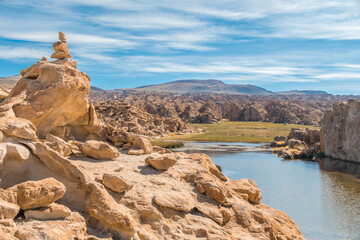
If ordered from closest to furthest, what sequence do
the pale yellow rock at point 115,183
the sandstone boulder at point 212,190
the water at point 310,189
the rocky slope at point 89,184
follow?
1. the rocky slope at point 89,184
2. the pale yellow rock at point 115,183
3. the sandstone boulder at point 212,190
4. the water at point 310,189

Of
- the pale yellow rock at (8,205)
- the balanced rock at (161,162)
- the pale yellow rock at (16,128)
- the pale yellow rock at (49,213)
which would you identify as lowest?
the pale yellow rock at (49,213)

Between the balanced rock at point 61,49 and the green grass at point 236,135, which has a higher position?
the balanced rock at point 61,49

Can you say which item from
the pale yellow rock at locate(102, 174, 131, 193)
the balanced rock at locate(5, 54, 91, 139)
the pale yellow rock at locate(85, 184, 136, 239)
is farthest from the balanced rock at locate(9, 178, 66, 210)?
the balanced rock at locate(5, 54, 91, 139)

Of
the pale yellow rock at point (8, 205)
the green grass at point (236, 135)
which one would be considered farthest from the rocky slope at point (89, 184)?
the green grass at point (236, 135)

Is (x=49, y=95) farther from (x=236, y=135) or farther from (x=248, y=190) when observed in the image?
(x=236, y=135)

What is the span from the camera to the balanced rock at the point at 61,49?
16578mm

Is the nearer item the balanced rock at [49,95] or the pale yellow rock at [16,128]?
the pale yellow rock at [16,128]

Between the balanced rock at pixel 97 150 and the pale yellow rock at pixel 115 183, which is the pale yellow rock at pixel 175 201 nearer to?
the pale yellow rock at pixel 115 183

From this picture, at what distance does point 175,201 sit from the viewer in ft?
39.9

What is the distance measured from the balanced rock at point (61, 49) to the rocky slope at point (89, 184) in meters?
0.05

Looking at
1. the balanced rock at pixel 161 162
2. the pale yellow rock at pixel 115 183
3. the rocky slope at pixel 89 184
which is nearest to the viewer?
the rocky slope at pixel 89 184

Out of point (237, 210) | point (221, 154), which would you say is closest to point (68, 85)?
point (237, 210)

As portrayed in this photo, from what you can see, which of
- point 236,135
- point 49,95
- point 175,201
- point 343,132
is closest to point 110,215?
point 175,201

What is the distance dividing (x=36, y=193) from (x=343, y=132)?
56.5 m
